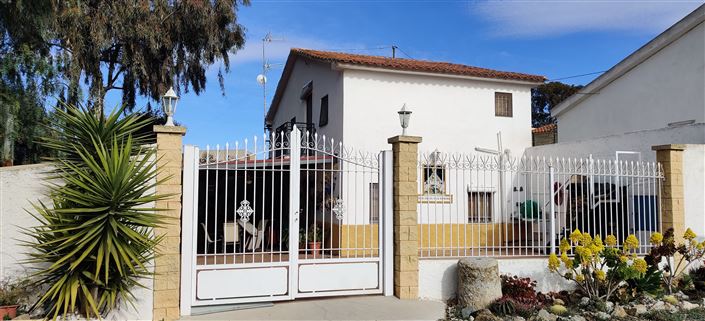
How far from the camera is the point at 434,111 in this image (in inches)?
501

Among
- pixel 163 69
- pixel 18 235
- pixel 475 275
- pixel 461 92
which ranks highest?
pixel 163 69

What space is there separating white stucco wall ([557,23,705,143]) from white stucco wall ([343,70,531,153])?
3.12 meters

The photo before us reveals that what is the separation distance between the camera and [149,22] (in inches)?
600

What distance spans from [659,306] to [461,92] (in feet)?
23.3

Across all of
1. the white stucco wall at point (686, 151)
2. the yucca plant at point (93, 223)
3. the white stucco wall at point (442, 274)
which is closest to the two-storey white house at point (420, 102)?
the white stucco wall at point (686, 151)

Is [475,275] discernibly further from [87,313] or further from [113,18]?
[113,18]

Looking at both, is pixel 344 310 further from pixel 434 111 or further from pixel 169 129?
pixel 434 111

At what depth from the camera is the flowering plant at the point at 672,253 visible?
796cm

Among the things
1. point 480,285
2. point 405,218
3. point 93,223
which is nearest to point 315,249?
point 405,218

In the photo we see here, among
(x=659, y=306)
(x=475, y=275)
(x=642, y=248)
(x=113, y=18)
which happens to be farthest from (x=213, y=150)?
(x=113, y=18)

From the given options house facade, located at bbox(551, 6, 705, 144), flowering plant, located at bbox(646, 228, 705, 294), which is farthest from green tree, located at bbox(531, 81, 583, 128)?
flowering plant, located at bbox(646, 228, 705, 294)

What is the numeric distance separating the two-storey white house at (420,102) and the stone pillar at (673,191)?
4.56 m

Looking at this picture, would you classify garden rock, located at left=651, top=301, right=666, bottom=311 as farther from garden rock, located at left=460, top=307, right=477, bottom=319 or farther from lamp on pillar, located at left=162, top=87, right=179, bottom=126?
lamp on pillar, located at left=162, top=87, right=179, bottom=126

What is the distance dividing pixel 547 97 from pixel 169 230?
125ft
